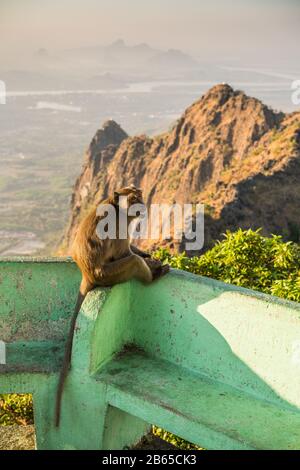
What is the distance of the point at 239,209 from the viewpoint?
27.5m

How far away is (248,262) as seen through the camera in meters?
6.12

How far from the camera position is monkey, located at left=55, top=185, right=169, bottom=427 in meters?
3.62

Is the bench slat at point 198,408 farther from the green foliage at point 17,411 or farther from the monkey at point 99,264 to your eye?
the green foliage at point 17,411

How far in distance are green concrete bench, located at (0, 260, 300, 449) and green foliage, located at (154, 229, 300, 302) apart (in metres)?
1.97

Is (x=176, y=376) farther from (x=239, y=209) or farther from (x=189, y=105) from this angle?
(x=189, y=105)

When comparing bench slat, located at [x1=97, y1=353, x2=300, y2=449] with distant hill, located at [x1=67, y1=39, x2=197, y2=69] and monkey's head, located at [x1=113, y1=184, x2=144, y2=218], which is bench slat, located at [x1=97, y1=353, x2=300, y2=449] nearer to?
monkey's head, located at [x1=113, y1=184, x2=144, y2=218]

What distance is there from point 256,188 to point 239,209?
6.41 feet

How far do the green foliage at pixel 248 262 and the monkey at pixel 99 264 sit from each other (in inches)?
76.7

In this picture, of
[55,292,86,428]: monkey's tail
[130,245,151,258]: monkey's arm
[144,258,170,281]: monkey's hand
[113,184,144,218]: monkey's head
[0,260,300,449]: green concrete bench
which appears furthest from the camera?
[130,245,151,258]: monkey's arm

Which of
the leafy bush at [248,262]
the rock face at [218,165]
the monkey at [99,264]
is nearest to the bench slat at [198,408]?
the monkey at [99,264]

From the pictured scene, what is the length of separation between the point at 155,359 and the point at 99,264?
78cm

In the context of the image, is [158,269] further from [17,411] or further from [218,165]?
[218,165]

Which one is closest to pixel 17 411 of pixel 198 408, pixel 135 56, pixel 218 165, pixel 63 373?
pixel 63 373

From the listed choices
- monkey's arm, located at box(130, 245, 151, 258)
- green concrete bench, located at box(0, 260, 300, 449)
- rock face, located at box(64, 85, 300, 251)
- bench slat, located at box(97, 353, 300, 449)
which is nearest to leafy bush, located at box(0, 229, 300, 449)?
monkey's arm, located at box(130, 245, 151, 258)
